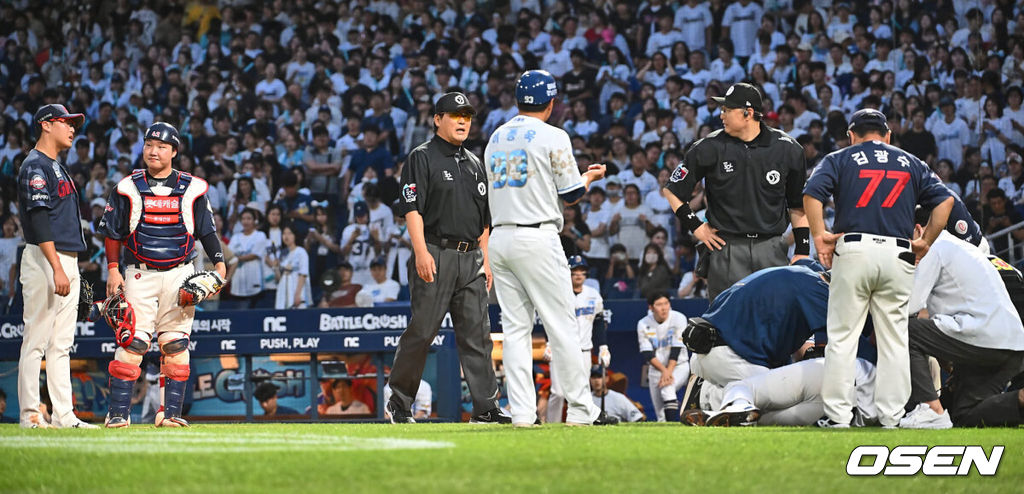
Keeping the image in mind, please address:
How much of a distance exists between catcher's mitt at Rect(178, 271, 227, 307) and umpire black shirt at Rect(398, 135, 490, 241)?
52.2 inches

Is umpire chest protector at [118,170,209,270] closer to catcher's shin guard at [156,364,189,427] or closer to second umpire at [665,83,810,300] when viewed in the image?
catcher's shin guard at [156,364,189,427]

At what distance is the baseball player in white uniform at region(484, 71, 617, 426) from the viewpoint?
6.57m

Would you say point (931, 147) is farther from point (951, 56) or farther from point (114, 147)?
point (114, 147)

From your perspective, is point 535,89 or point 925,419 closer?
point 925,419

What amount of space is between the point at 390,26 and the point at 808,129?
7480mm

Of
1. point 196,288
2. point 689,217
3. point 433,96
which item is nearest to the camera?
point 196,288

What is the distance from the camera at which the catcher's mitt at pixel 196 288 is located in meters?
7.22

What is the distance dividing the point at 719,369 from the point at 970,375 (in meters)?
1.55

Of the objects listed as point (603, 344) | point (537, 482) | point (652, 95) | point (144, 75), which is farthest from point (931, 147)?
point (144, 75)

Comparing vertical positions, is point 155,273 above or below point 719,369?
above

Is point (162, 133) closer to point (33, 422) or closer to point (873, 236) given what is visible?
point (33, 422)

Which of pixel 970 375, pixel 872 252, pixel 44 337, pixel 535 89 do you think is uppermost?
pixel 535 89

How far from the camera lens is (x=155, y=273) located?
24.1ft

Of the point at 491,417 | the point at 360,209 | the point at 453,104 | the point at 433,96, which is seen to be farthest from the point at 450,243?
the point at 433,96
